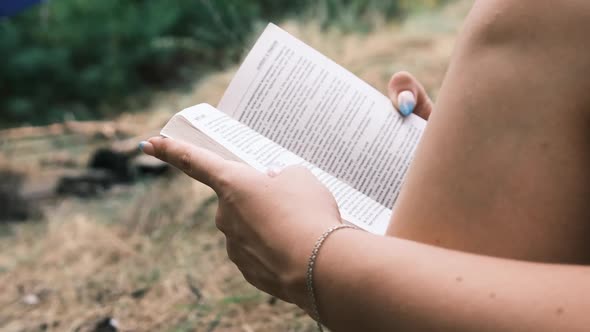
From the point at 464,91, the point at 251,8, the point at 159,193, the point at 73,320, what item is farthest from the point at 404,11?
the point at 464,91

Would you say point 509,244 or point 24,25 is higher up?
point 509,244

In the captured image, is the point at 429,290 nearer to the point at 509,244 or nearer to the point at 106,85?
the point at 509,244

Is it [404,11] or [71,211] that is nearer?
[71,211]

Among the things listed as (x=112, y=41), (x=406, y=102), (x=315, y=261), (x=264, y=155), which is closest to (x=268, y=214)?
(x=315, y=261)

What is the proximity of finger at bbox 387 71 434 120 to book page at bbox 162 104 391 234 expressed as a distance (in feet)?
0.59

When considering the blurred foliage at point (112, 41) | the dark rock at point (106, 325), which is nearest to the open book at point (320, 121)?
the dark rock at point (106, 325)

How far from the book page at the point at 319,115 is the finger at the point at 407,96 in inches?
1.3

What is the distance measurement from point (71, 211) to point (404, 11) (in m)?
2.35

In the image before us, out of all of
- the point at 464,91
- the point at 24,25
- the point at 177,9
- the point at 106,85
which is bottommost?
the point at 106,85

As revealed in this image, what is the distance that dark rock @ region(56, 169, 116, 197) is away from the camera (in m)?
2.38

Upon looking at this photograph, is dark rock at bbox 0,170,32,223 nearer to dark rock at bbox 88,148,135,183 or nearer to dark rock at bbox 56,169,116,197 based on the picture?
dark rock at bbox 56,169,116,197

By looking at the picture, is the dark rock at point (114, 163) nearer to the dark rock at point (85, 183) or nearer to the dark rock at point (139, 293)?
the dark rock at point (85, 183)

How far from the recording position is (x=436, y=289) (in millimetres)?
548

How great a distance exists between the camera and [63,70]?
3.40 m
